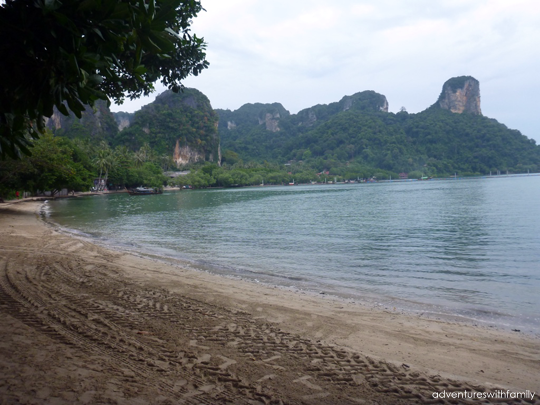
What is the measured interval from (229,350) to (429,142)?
166 metres

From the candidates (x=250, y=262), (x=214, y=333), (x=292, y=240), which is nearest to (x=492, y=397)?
(x=214, y=333)

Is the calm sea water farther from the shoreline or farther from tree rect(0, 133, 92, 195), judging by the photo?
tree rect(0, 133, 92, 195)

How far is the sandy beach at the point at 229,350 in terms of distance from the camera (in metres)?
3.33

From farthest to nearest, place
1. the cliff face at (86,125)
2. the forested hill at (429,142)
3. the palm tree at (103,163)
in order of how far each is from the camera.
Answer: the forested hill at (429,142) → the cliff face at (86,125) → the palm tree at (103,163)

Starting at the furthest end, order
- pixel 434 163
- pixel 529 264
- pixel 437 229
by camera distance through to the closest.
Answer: pixel 434 163, pixel 437 229, pixel 529 264

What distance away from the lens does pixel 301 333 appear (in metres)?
5.12

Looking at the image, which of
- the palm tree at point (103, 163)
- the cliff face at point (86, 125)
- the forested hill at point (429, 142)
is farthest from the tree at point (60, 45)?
the forested hill at point (429, 142)

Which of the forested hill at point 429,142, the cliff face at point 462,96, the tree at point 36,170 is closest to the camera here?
the tree at point 36,170

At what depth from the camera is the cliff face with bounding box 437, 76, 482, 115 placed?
175 m

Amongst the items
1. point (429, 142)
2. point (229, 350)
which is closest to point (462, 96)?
point (429, 142)

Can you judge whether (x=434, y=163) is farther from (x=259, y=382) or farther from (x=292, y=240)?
(x=259, y=382)

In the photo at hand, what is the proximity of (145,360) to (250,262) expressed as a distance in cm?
844

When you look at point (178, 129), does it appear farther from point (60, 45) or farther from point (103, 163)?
point (60, 45)

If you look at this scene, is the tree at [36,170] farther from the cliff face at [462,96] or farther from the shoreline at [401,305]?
the cliff face at [462,96]
